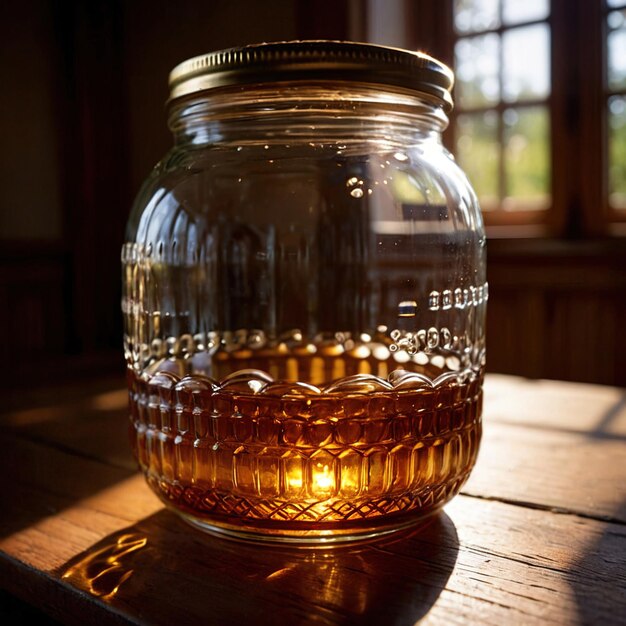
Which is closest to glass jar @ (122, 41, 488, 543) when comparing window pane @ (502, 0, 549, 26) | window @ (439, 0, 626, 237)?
window @ (439, 0, 626, 237)

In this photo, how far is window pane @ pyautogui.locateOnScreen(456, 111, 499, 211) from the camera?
2.24m

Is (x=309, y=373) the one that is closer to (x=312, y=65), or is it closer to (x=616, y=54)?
(x=312, y=65)

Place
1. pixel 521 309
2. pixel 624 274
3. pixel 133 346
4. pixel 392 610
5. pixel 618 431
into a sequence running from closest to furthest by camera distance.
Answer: pixel 392 610 < pixel 133 346 < pixel 618 431 < pixel 624 274 < pixel 521 309

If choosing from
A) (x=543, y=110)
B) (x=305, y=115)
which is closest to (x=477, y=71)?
(x=543, y=110)

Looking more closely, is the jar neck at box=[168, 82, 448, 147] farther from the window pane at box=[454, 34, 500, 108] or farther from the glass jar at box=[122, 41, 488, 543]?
the window pane at box=[454, 34, 500, 108]

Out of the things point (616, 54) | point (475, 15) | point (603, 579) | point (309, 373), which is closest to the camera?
point (603, 579)

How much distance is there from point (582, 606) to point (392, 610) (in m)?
0.09

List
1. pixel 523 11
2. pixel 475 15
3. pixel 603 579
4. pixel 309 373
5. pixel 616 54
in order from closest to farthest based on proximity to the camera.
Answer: pixel 603 579
pixel 309 373
pixel 616 54
pixel 523 11
pixel 475 15

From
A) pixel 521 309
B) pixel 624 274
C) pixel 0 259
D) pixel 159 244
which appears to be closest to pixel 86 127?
pixel 0 259

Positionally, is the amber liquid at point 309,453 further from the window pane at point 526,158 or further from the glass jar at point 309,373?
the window pane at point 526,158

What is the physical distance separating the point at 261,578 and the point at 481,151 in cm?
205

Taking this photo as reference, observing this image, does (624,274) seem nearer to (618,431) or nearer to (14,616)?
(618,431)

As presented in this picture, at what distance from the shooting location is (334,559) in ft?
1.34

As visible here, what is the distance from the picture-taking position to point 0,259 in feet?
7.47
